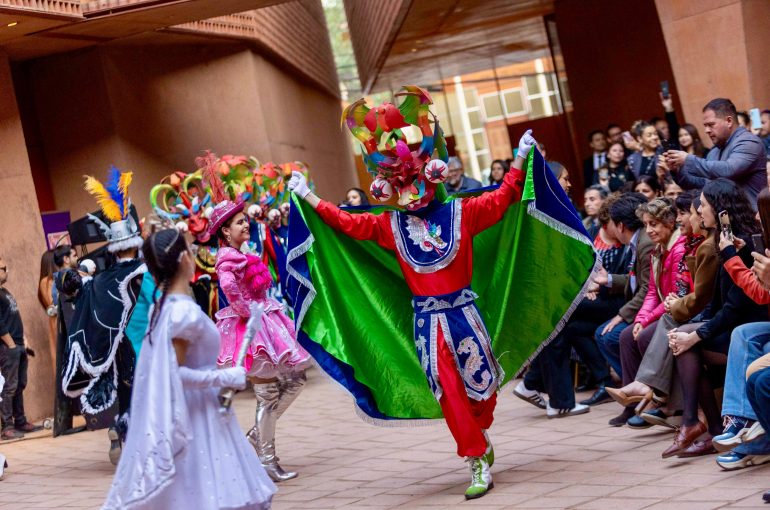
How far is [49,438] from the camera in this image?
11.5m

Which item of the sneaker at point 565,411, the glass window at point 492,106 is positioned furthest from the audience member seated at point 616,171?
the glass window at point 492,106

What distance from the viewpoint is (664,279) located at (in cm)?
723

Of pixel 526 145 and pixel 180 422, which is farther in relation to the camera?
pixel 526 145

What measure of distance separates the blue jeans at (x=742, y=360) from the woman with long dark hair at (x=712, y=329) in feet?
1.06

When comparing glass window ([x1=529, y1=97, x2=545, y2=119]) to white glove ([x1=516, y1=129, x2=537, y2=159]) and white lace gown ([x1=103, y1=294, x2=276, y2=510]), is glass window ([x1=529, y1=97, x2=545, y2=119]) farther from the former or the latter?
white lace gown ([x1=103, y1=294, x2=276, y2=510])

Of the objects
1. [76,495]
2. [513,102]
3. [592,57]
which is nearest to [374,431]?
[76,495]

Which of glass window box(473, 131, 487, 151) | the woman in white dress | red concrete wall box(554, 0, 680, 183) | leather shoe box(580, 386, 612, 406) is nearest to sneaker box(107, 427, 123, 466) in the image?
leather shoe box(580, 386, 612, 406)

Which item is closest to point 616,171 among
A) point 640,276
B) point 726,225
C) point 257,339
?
point 640,276

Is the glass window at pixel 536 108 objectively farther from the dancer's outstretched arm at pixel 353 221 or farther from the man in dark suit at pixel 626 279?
the dancer's outstretched arm at pixel 353 221

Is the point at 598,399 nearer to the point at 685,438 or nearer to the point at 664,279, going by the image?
the point at 664,279

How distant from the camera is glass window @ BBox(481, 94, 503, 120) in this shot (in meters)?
32.5

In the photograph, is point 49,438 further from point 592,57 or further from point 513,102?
point 513,102

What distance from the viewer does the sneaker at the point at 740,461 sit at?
18.7 feet

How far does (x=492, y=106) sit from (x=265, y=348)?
2619 centimetres
